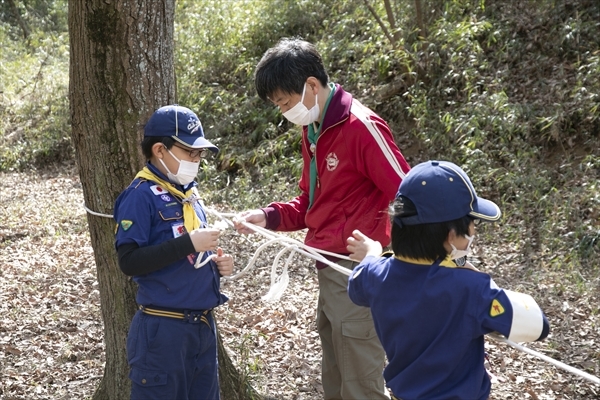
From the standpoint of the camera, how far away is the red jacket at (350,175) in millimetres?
3117

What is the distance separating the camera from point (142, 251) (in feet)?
9.08

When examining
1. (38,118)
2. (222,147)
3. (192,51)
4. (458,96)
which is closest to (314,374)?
(458,96)

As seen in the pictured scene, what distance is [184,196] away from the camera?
3.00 m

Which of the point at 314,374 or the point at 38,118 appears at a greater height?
the point at 38,118

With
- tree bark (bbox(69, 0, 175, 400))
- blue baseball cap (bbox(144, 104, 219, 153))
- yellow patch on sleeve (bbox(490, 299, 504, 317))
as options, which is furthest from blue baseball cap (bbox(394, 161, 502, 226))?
tree bark (bbox(69, 0, 175, 400))

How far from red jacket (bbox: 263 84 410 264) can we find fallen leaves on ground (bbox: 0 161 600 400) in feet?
4.76

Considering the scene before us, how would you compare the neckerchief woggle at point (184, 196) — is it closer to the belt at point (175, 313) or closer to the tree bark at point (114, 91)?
the belt at point (175, 313)

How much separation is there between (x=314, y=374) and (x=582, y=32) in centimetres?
608

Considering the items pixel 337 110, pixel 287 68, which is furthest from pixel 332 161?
pixel 287 68

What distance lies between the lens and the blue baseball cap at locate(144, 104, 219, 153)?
294cm

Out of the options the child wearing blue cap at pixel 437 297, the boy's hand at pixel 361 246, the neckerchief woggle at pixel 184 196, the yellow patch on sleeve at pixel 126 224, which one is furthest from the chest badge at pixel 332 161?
the yellow patch on sleeve at pixel 126 224

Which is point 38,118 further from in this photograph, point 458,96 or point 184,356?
point 184,356

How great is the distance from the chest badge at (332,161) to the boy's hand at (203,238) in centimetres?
74

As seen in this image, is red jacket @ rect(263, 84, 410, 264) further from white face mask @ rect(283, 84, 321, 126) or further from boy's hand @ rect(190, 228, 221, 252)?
boy's hand @ rect(190, 228, 221, 252)
